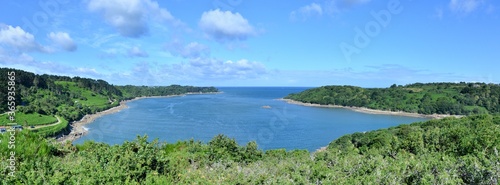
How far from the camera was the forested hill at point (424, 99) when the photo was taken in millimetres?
106250

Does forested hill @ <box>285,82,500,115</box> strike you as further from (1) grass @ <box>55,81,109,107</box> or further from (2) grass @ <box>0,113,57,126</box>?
(2) grass @ <box>0,113,57,126</box>

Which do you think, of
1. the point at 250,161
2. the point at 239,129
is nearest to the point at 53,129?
the point at 239,129

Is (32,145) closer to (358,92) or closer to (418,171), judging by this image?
(418,171)

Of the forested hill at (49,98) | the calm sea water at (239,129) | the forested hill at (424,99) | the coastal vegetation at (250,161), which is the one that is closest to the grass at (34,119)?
the forested hill at (49,98)

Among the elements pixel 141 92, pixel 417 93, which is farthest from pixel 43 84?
pixel 417 93

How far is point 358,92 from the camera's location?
143m

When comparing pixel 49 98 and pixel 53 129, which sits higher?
pixel 49 98

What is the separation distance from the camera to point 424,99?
116m

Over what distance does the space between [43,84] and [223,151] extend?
105204 millimetres

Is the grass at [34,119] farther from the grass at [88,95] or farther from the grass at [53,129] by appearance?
the grass at [88,95]

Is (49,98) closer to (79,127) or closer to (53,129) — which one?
(79,127)

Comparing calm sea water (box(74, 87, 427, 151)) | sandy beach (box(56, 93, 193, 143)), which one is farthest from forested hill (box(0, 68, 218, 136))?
calm sea water (box(74, 87, 427, 151))

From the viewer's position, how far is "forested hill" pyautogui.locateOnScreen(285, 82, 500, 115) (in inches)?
4183

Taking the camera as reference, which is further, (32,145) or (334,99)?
(334,99)
